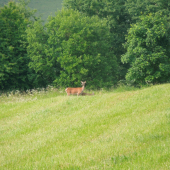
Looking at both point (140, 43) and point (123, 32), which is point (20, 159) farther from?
point (123, 32)

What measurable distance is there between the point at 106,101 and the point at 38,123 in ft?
14.2

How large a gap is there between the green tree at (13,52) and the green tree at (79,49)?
4489 millimetres

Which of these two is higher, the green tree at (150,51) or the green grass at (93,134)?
the green tree at (150,51)

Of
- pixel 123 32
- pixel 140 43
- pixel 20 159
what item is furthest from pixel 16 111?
pixel 123 32

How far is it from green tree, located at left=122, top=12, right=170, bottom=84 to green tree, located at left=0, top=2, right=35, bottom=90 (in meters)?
15.6

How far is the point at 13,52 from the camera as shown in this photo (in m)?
34.0

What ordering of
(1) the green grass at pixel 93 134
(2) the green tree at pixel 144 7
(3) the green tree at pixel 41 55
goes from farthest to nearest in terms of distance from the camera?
(2) the green tree at pixel 144 7 → (3) the green tree at pixel 41 55 → (1) the green grass at pixel 93 134

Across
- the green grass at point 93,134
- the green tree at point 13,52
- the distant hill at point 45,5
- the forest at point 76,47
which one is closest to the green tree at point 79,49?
the forest at point 76,47

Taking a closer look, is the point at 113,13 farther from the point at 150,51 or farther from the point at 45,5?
the point at 45,5

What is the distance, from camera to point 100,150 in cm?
774

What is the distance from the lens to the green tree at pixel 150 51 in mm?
24188

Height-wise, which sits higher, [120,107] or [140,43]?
[140,43]

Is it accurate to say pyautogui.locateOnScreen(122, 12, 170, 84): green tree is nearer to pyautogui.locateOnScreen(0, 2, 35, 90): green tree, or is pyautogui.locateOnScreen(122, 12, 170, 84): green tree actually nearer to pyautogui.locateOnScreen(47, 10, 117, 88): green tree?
pyautogui.locateOnScreen(47, 10, 117, 88): green tree

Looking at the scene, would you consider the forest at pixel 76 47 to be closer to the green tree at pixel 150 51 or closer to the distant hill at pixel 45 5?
the green tree at pixel 150 51
